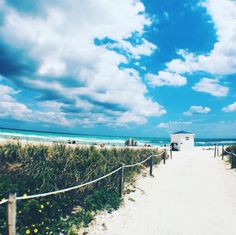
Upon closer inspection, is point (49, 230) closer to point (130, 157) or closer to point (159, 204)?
point (159, 204)

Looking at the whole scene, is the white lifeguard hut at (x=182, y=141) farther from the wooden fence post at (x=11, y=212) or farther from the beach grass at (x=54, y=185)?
the wooden fence post at (x=11, y=212)

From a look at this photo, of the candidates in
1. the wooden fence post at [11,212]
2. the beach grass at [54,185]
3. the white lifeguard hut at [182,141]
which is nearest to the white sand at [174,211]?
the beach grass at [54,185]

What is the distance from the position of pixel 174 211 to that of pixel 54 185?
11.4 ft

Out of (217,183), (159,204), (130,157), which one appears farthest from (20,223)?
(217,183)

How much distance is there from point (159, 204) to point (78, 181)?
2.67 meters

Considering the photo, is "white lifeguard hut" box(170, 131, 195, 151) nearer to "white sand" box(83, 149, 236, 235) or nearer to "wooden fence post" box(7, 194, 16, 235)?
"white sand" box(83, 149, 236, 235)

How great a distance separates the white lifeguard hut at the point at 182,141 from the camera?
3644 cm

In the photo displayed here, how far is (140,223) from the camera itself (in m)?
6.44

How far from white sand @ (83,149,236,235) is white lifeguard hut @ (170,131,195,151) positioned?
25.3m

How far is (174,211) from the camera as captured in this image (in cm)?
744

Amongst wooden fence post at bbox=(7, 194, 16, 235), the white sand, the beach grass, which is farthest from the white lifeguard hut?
wooden fence post at bbox=(7, 194, 16, 235)

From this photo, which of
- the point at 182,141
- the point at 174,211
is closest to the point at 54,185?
the point at 174,211

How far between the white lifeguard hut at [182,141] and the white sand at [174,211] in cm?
2535

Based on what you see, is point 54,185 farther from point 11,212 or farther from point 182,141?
point 182,141
